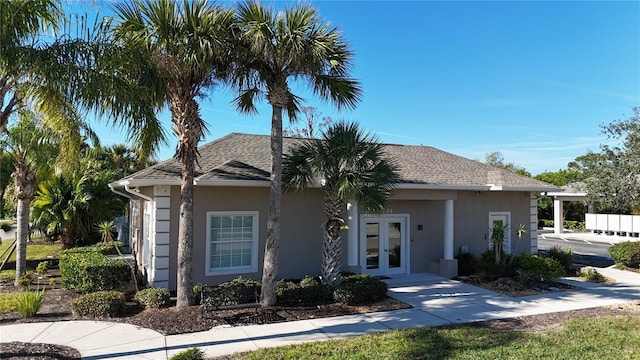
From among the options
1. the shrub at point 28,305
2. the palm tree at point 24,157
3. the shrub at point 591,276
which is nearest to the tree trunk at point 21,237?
the palm tree at point 24,157

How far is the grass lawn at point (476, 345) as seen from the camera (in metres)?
7.04

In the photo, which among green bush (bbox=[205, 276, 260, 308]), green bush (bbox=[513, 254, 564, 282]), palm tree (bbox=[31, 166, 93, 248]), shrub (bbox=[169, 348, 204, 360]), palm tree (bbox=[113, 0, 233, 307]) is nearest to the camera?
shrub (bbox=[169, 348, 204, 360])

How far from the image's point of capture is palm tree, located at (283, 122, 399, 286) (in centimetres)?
1109

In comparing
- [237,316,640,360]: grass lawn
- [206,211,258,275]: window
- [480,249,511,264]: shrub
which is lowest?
[237,316,640,360]: grass lawn

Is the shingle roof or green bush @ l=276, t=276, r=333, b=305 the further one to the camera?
the shingle roof

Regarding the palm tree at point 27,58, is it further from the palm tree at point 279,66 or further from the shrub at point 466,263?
the shrub at point 466,263

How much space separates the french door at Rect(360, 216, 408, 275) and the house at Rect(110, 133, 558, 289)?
0.04 metres

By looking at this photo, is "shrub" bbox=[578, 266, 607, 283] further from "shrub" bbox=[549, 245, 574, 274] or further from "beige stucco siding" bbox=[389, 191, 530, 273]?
"beige stucco siding" bbox=[389, 191, 530, 273]

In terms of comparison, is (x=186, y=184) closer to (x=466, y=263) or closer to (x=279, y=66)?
(x=279, y=66)

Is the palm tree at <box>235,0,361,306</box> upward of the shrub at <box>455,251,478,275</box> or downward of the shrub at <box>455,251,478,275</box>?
upward

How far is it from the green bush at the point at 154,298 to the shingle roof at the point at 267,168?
2.82 metres

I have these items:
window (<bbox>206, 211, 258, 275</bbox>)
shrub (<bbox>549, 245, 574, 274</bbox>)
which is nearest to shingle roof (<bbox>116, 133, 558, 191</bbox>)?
window (<bbox>206, 211, 258, 275</bbox>)

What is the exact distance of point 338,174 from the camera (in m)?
11.3

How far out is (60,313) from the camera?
32.0ft
